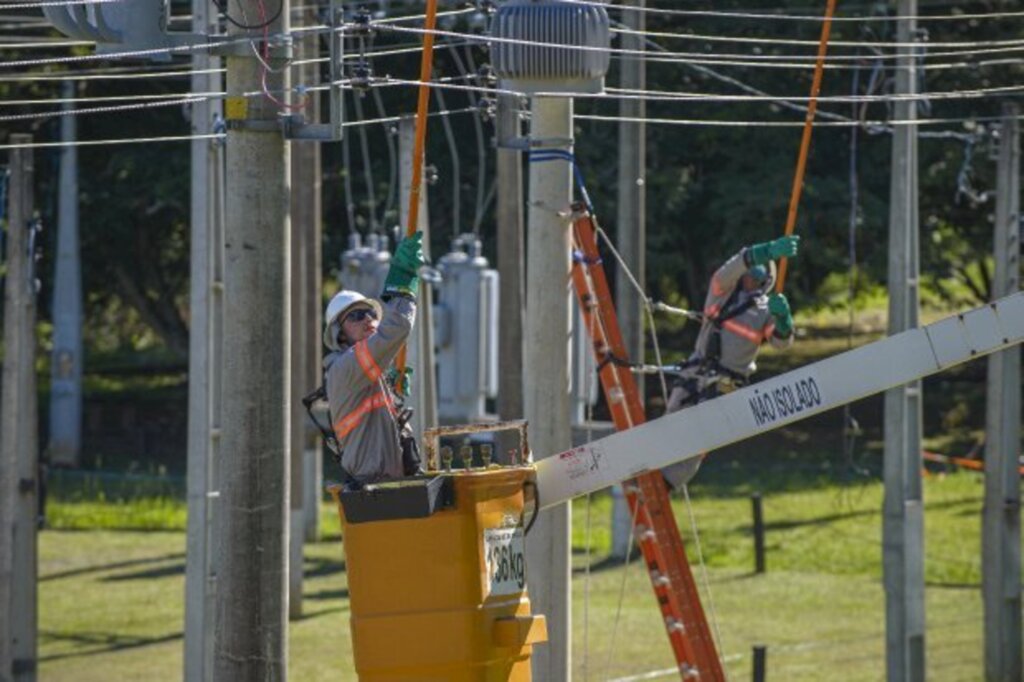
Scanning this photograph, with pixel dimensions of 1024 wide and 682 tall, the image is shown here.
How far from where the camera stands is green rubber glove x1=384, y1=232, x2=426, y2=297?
10414 millimetres

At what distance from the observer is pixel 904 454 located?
18703mm

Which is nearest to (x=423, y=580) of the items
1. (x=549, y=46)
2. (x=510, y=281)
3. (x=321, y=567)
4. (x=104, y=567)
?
(x=549, y=46)

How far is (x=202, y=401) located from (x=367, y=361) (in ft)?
22.2

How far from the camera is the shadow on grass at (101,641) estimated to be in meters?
21.0

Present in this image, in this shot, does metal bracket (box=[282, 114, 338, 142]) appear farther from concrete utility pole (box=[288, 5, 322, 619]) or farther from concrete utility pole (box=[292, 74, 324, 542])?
concrete utility pole (box=[292, 74, 324, 542])

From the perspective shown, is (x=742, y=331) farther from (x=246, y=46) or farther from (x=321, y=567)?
(x=321, y=567)

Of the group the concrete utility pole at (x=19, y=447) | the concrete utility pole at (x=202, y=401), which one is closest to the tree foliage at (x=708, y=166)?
the concrete utility pole at (x=19, y=447)

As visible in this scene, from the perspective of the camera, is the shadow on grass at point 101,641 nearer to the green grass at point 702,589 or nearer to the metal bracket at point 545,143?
the green grass at point 702,589

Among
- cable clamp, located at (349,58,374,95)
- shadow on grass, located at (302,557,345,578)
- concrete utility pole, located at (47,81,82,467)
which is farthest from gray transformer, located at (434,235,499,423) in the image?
cable clamp, located at (349,58,374,95)

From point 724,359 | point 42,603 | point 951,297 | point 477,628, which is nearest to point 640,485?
point 724,359

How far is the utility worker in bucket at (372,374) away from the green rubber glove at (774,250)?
3411 millimetres

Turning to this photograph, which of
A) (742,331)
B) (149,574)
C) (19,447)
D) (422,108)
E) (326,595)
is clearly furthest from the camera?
(149,574)

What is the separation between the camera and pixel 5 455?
59.1 ft

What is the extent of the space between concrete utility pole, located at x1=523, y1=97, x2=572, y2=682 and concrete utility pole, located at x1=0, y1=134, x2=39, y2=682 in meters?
5.30
